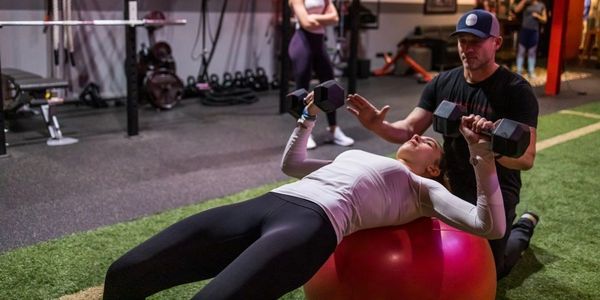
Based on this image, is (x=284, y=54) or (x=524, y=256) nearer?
(x=524, y=256)

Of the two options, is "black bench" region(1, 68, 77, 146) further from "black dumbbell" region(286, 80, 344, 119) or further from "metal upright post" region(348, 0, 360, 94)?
"black dumbbell" region(286, 80, 344, 119)

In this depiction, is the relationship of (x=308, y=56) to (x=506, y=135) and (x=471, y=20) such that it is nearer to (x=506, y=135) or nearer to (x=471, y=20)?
(x=471, y=20)

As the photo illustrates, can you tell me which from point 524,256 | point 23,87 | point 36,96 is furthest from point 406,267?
point 36,96

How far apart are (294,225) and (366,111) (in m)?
0.76

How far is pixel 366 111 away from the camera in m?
2.38

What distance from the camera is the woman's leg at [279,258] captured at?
1605 mm

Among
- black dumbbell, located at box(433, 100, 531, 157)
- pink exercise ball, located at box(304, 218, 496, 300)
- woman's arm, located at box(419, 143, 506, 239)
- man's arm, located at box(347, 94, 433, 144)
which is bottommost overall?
pink exercise ball, located at box(304, 218, 496, 300)

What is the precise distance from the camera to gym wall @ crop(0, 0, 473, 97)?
227 inches

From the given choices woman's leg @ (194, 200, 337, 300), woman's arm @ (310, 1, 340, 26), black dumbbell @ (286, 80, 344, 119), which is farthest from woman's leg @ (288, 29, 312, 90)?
woman's leg @ (194, 200, 337, 300)

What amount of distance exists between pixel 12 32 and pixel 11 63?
0.93 feet

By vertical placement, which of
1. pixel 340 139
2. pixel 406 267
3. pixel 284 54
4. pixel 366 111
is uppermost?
pixel 284 54

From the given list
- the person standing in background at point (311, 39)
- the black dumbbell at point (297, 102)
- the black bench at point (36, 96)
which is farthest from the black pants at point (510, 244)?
the black bench at point (36, 96)

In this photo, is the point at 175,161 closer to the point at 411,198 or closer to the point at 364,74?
the point at 411,198

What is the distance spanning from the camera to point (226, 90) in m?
6.72
